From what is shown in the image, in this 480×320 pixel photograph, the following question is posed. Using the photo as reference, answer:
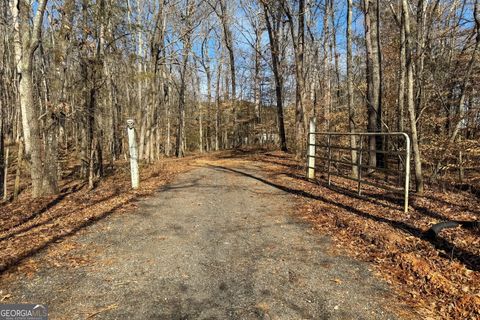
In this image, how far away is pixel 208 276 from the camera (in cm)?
367

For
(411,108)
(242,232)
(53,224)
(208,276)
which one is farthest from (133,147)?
(411,108)

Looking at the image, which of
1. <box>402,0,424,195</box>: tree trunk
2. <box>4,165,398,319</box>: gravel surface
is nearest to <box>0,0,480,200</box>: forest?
<box>402,0,424,195</box>: tree trunk

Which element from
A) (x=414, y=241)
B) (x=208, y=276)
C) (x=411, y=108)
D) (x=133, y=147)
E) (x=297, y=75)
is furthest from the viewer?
(x=297, y=75)

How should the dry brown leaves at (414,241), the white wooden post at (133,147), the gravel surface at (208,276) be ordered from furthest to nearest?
the white wooden post at (133,147)
the dry brown leaves at (414,241)
the gravel surface at (208,276)

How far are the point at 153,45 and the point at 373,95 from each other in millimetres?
10021

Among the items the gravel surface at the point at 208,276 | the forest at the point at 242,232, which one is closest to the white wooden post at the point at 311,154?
the forest at the point at 242,232

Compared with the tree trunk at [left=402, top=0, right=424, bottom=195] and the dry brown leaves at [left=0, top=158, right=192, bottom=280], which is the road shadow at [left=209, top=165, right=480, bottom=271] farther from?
the dry brown leaves at [left=0, top=158, right=192, bottom=280]

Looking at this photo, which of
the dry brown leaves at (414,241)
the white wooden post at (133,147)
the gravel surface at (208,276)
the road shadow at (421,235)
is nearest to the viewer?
the gravel surface at (208,276)

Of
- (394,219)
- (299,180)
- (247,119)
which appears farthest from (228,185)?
(247,119)

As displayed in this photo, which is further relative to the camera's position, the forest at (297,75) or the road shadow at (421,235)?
the forest at (297,75)

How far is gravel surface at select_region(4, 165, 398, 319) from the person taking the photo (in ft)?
9.82

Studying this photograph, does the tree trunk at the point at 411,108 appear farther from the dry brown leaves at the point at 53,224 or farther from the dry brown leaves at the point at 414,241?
the dry brown leaves at the point at 53,224

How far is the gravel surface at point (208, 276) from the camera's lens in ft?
9.82

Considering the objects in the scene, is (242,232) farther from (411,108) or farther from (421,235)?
(411,108)
